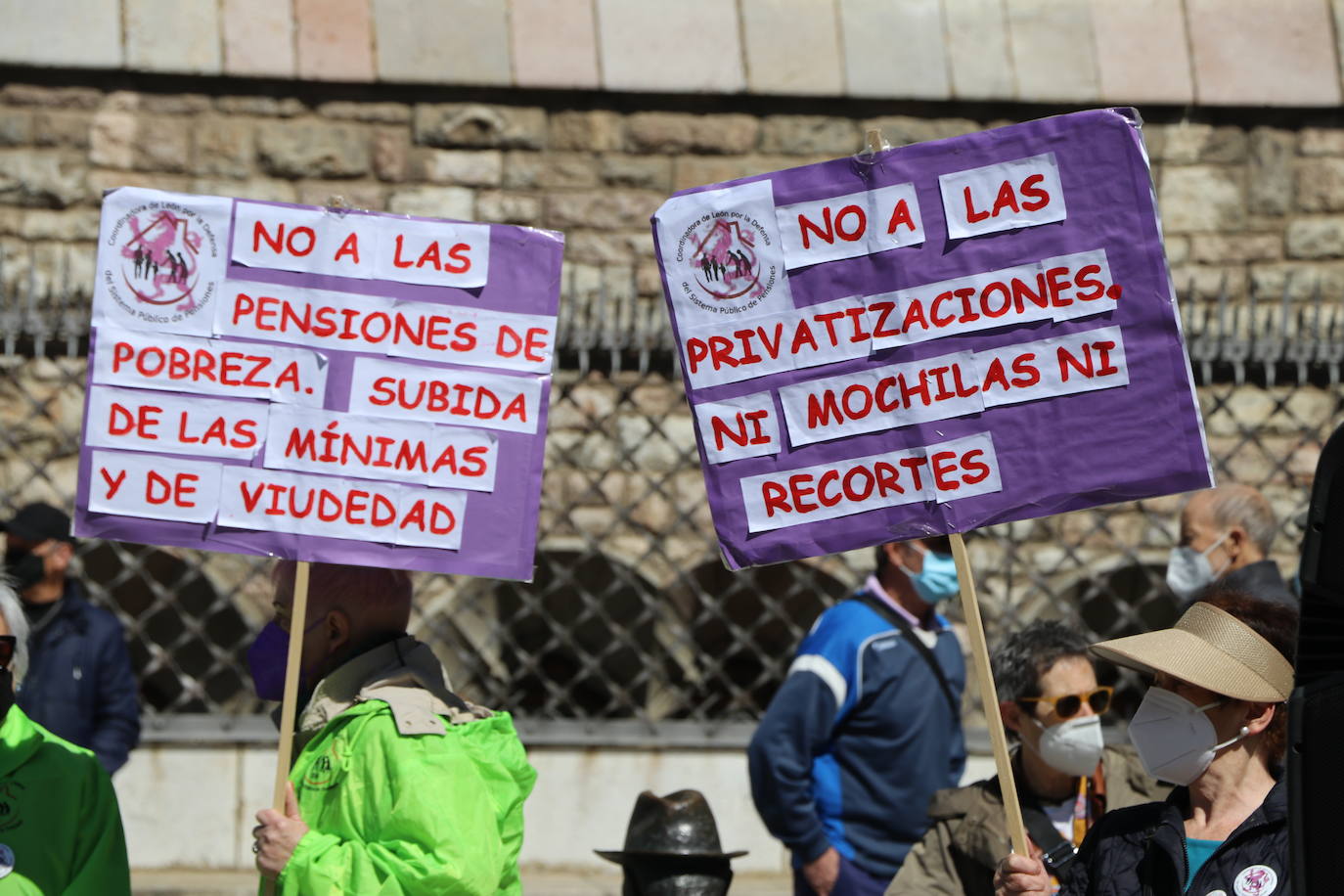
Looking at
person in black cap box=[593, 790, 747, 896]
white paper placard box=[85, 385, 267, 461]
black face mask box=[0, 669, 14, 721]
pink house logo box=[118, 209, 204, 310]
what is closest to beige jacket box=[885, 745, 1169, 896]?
person in black cap box=[593, 790, 747, 896]

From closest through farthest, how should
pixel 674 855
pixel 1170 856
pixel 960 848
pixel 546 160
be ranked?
pixel 1170 856 < pixel 674 855 < pixel 960 848 < pixel 546 160

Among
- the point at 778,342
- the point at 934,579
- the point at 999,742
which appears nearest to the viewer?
the point at 999,742

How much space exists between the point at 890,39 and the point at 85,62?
12.1ft

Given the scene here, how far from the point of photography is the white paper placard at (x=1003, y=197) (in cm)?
306

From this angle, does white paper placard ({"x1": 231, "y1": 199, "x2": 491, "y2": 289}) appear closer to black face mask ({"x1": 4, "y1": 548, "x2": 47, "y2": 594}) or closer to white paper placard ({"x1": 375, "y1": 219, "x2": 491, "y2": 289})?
white paper placard ({"x1": 375, "y1": 219, "x2": 491, "y2": 289})

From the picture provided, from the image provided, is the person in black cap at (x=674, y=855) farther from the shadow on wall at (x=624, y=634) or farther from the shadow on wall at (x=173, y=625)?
the shadow on wall at (x=173, y=625)

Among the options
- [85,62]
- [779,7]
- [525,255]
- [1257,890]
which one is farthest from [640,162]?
[1257,890]

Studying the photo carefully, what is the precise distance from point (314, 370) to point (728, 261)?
33.1 inches

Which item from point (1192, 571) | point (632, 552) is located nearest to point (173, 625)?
point (632, 552)

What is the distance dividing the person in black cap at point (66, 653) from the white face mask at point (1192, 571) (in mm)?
3244

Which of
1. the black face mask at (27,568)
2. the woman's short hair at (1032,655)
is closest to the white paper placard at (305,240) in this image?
the woman's short hair at (1032,655)

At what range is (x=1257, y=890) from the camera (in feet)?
8.26

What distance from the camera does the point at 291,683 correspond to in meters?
3.14

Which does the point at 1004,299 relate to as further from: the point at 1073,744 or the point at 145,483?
the point at 145,483
